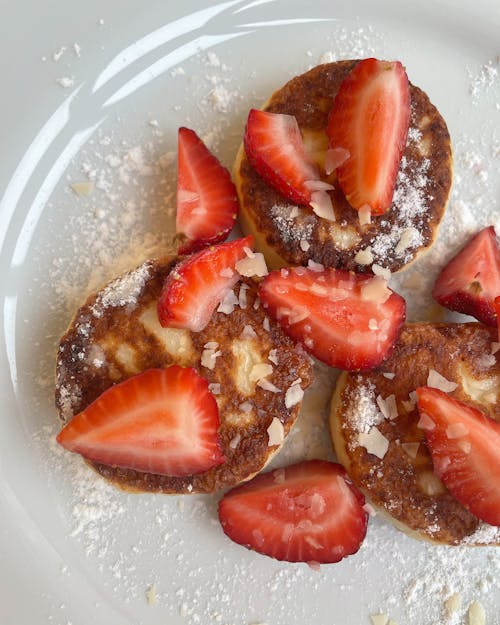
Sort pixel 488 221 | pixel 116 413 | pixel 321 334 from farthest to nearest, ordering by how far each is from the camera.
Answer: pixel 488 221
pixel 321 334
pixel 116 413

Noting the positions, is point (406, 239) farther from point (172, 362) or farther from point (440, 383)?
point (172, 362)

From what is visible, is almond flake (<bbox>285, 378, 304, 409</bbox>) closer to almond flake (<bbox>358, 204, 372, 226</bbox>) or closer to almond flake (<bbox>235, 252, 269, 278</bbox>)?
almond flake (<bbox>235, 252, 269, 278</bbox>)

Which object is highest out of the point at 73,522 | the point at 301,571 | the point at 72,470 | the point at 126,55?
the point at 126,55

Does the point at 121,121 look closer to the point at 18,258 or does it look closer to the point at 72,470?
the point at 18,258

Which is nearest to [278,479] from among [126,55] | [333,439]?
[333,439]

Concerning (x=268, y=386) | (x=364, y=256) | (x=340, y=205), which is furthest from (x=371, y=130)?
(x=268, y=386)

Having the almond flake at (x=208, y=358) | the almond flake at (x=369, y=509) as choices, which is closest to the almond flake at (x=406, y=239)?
the almond flake at (x=208, y=358)

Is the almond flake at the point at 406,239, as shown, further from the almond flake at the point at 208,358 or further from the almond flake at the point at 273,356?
the almond flake at the point at 208,358
